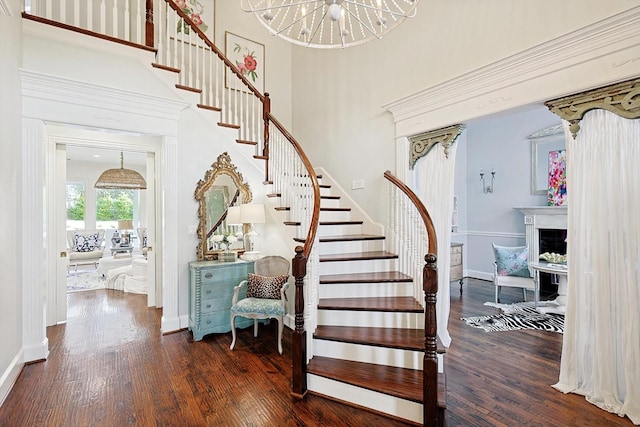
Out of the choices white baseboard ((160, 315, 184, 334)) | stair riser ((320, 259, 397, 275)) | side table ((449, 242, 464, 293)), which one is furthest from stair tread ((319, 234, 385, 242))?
side table ((449, 242, 464, 293))

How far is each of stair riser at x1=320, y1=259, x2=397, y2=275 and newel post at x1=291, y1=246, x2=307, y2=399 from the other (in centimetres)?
95

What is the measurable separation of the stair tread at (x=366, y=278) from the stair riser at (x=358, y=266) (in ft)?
0.19

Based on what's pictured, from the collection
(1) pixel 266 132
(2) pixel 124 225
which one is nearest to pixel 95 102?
(1) pixel 266 132

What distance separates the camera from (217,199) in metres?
4.30

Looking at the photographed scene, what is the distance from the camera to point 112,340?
3.65 meters

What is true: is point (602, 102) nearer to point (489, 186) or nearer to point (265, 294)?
point (265, 294)

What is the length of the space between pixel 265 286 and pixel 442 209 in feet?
7.19

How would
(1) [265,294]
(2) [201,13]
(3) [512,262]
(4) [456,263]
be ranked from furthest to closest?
(4) [456,263] → (2) [201,13] → (3) [512,262] → (1) [265,294]

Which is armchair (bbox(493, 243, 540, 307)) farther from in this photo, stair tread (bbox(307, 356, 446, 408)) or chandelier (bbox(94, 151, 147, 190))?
chandelier (bbox(94, 151, 147, 190))

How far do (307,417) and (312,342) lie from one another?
0.62m

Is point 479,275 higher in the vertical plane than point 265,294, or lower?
lower

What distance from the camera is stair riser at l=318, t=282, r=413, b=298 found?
327 cm

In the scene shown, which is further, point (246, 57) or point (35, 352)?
point (246, 57)

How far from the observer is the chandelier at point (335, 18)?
2.21m
